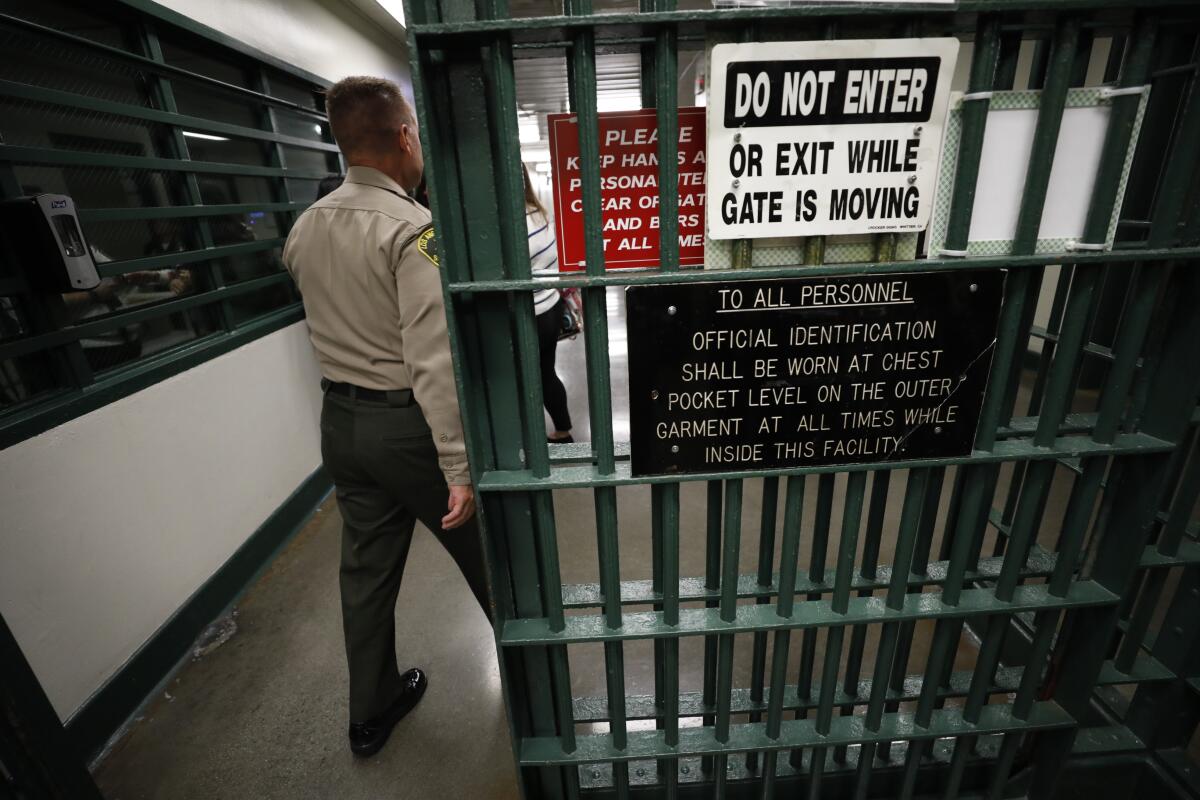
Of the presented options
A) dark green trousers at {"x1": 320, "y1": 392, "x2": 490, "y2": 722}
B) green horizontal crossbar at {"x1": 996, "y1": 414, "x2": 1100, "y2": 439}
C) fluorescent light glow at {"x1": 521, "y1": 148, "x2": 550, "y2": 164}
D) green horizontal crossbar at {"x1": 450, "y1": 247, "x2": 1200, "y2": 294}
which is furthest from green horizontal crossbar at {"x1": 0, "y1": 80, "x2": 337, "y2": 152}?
fluorescent light glow at {"x1": 521, "y1": 148, "x2": 550, "y2": 164}

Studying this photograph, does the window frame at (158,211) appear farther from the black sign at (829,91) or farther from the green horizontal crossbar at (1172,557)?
the green horizontal crossbar at (1172,557)

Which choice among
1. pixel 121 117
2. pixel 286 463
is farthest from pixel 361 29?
pixel 286 463

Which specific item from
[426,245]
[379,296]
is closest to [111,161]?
[379,296]

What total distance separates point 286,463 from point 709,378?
2878 millimetres

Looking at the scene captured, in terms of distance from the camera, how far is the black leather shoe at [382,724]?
191 cm

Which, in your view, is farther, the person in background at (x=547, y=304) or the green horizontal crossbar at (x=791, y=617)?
the person in background at (x=547, y=304)

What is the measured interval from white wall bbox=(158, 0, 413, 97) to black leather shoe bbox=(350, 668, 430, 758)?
252 centimetres

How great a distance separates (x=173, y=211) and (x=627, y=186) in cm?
235

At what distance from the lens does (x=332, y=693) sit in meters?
2.16

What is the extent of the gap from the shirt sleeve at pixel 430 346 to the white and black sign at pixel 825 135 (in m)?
0.79

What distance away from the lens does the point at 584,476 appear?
1.08 metres

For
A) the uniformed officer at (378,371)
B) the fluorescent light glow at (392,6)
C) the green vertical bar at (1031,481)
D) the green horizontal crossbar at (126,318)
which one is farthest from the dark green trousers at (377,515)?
the fluorescent light glow at (392,6)

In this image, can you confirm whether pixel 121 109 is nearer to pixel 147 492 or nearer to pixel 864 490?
pixel 147 492

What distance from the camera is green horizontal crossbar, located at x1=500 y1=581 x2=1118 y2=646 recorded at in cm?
120
